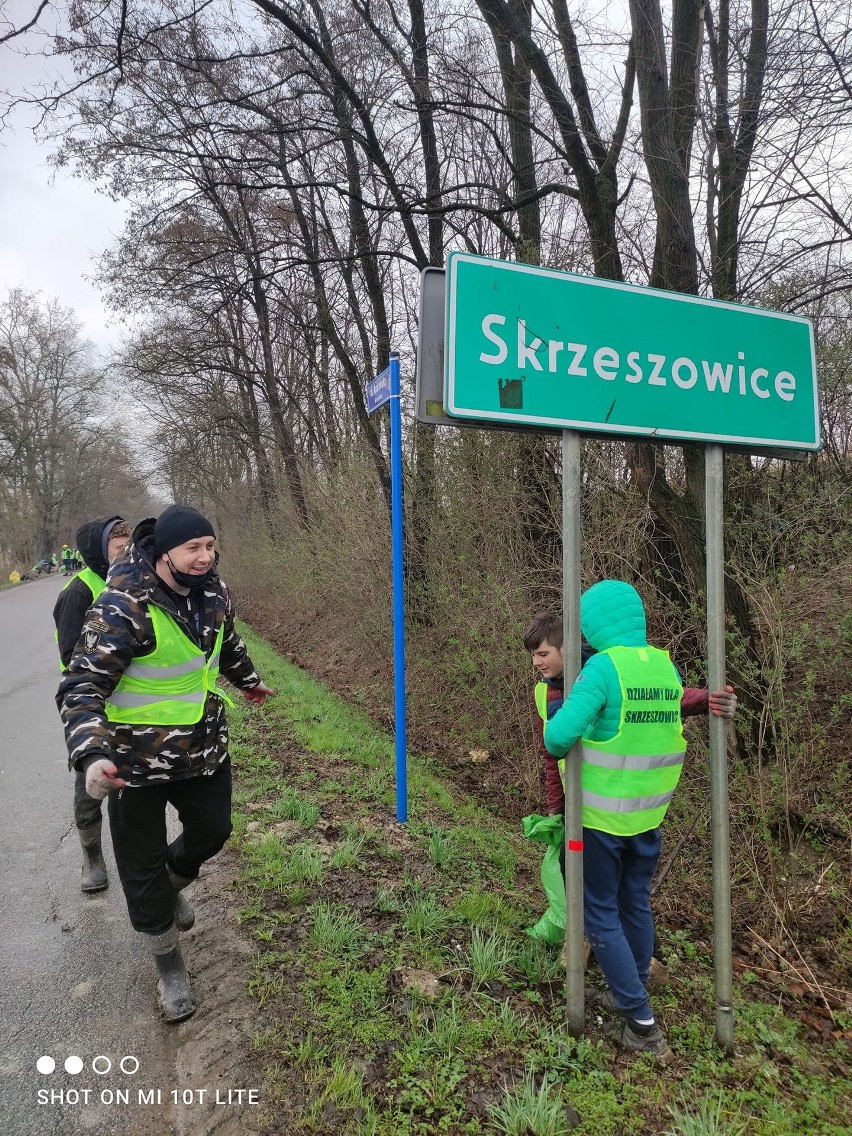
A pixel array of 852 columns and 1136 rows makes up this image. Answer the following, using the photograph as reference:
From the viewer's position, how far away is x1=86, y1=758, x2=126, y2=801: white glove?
2.06 metres

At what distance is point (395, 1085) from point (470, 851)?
6.00 ft

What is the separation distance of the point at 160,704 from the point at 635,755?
1.72 metres

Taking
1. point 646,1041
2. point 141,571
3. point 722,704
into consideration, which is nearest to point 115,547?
point 141,571

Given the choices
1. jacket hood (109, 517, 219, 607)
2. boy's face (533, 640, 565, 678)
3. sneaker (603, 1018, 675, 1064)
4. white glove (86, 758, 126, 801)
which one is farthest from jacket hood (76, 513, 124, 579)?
sneaker (603, 1018, 675, 1064)

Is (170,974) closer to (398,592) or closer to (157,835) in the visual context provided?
(157,835)

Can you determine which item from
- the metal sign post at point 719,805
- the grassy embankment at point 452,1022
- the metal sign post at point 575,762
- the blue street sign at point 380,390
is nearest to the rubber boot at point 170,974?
the grassy embankment at point 452,1022

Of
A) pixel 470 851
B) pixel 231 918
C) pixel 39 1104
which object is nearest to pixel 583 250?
pixel 470 851

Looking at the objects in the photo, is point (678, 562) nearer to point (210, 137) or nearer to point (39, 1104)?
point (39, 1104)

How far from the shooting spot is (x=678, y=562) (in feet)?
17.2

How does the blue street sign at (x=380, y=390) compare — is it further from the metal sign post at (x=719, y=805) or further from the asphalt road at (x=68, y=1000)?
→ the asphalt road at (x=68, y=1000)

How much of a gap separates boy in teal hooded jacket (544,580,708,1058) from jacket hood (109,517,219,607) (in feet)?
4.61

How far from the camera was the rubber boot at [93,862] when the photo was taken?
11.4ft

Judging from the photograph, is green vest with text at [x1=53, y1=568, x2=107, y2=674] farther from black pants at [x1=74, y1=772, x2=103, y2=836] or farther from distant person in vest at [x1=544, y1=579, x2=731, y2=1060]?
distant person in vest at [x1=544, y1=579, x2=731, y2=1060]

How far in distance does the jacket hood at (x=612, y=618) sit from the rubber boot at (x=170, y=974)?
1963 mm
